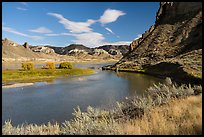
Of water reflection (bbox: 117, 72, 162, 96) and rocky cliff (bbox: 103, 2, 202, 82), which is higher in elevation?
rocky cliff (bbox: 103, 2, 202, 82)

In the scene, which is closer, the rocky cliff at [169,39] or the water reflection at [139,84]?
the water reflection at [139,84]

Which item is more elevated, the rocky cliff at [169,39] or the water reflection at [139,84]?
the rocky cliff at [169,39]

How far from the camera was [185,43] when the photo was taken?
61.4 metres

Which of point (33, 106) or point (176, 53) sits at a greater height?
point (176, 53)

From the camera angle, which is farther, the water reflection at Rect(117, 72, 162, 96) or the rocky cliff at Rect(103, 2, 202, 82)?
the rocky cliff at Rect(103, 2, 202, 82)

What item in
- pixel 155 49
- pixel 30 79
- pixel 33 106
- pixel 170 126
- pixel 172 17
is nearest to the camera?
pixel 170 126

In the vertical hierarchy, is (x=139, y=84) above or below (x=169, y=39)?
below

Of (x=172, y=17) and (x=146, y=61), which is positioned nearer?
(x=146, y=61)

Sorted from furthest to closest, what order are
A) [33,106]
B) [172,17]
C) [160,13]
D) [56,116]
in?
[160,13]
[172,17]
[33,106]
[56,116]

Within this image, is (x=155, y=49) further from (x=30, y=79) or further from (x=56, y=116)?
(x=56, y=116)

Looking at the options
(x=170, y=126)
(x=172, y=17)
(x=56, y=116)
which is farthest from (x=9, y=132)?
(x=172, y=17)

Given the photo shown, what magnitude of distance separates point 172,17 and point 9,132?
8098 centimetres

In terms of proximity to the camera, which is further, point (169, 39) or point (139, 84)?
point (169, 39)

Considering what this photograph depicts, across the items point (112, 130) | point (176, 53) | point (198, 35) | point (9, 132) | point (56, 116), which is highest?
point (198, 35)
